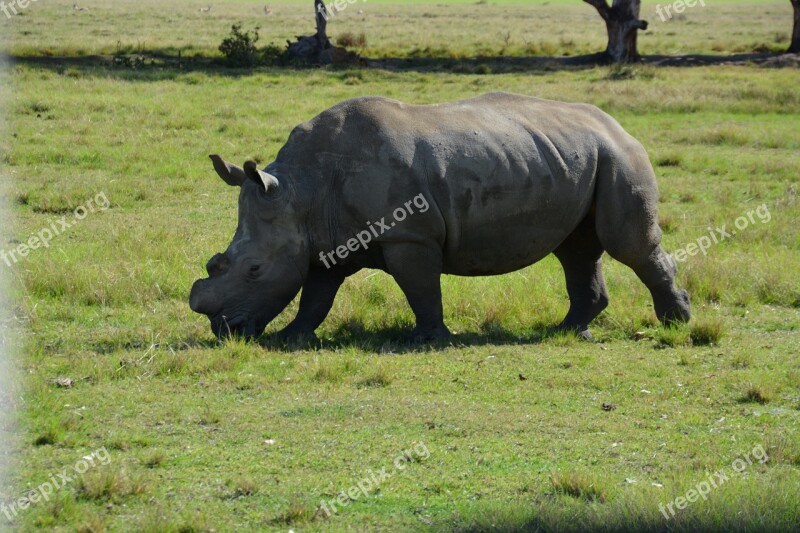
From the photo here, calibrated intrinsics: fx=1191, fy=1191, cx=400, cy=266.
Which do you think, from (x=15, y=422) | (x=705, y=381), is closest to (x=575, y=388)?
(x=705, y=381)

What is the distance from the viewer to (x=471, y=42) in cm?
4697

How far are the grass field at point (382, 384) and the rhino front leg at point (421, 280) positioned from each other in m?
0.24

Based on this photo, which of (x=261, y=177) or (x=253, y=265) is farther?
(x=253, y=265)

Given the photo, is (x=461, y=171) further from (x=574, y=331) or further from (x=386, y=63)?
(x=386, y=63)

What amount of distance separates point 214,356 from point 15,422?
1882 millimetres

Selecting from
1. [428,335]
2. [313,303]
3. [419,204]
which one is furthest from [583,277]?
[313,303]

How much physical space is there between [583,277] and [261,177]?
3288 mm

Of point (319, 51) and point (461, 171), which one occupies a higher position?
point (461, 171)

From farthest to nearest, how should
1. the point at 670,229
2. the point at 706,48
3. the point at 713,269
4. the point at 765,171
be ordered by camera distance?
the point at 706,48 < the point at 765,171 < the point at 670,229 < the point at 713,269

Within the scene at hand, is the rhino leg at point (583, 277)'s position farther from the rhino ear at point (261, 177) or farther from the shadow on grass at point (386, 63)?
the shadow on grass at point (386, 63)

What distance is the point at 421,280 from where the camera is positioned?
390 inches

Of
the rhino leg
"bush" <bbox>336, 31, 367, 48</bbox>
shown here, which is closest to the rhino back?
the rhino leg

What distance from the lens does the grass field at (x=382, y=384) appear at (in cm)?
647

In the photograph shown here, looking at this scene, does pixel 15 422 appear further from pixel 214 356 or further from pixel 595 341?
pixel 595 341
